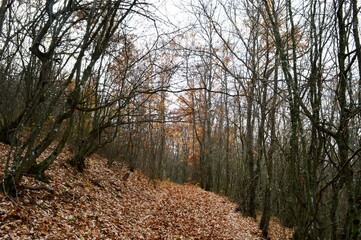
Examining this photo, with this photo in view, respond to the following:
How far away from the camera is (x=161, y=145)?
55.7 ft

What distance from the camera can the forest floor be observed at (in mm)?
4453

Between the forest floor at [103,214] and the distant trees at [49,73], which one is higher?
the distant trees at [49,73]

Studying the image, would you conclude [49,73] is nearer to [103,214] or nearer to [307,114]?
[103,214]

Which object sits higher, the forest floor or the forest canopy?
the forest canopy

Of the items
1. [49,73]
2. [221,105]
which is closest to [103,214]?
[49,73]

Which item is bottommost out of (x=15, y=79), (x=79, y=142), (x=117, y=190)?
(x=117, y=190)

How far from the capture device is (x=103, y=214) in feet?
21.0

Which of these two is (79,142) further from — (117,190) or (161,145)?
(161,145)

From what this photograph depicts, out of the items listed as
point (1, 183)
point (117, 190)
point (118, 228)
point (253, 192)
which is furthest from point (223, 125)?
point (1, 183)

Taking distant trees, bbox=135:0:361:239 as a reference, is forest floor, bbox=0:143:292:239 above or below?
below

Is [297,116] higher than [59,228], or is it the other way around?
[297,116]

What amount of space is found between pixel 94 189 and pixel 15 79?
5824mm

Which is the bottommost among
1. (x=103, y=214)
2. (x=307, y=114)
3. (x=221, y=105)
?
(x=103, y=214)

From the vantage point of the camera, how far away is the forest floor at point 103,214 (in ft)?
14.6
